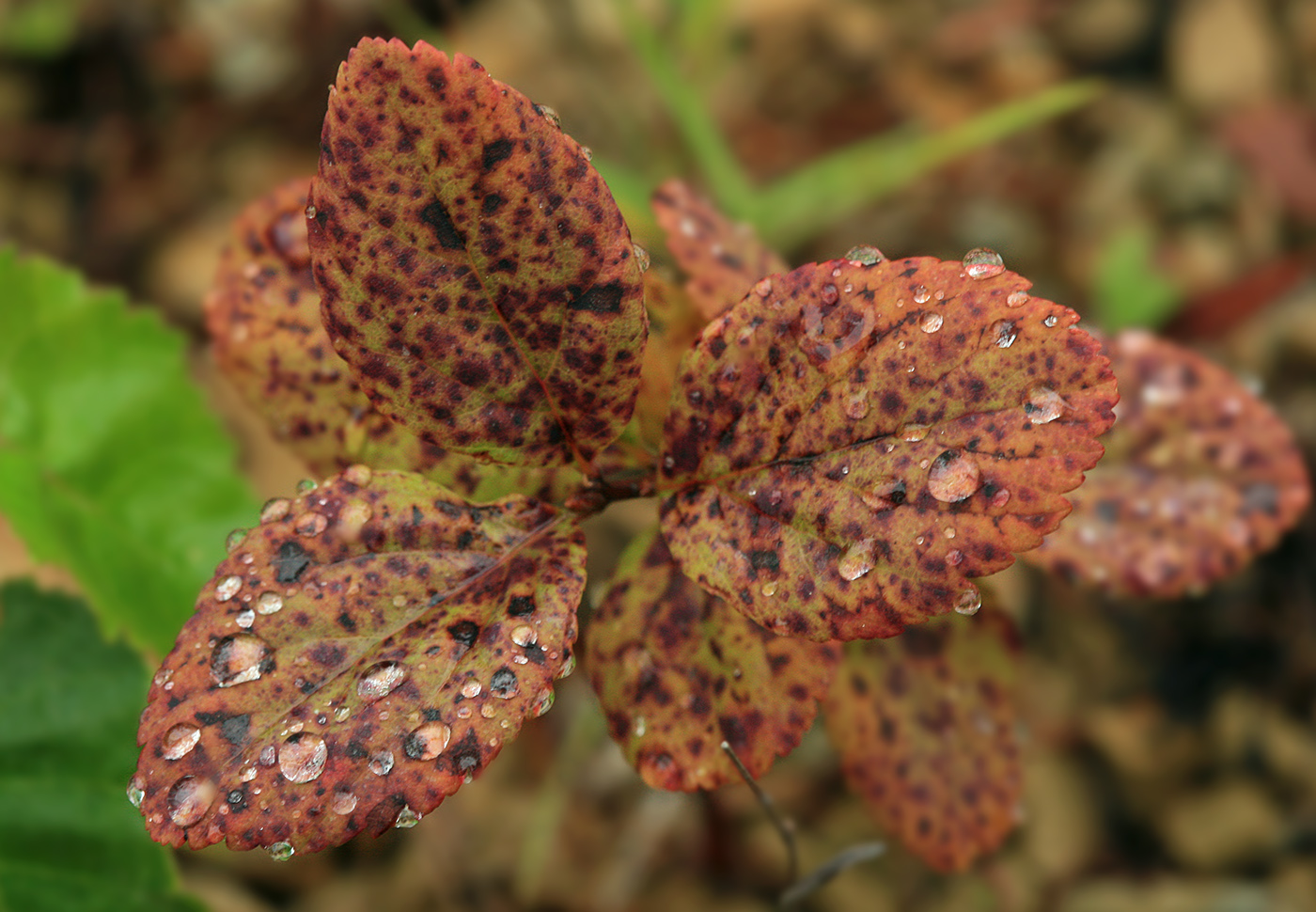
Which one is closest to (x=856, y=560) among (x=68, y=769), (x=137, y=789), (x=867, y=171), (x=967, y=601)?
(x=967, y=601)

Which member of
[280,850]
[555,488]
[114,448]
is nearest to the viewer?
[280,850]

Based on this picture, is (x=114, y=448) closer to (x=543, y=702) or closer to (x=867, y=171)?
(x=543, y=702)

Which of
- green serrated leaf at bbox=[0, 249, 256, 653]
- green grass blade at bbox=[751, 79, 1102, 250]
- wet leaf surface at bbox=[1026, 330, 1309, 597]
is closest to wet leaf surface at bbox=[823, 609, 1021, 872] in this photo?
wet leaf surface at bbox=[1026, 330, 1309, 597]

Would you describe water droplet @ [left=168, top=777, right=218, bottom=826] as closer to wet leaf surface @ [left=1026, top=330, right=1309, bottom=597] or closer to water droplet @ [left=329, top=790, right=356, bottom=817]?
water droplet @ [left=329, top=790, right=356, bottom=817]

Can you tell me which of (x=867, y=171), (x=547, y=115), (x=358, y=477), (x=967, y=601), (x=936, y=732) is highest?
(x=547, y=115)

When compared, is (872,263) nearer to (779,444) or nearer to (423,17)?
(779,444)

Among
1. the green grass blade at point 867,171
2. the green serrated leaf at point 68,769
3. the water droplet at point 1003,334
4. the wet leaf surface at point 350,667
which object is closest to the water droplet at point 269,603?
the wet leaf surface at point 350,667
